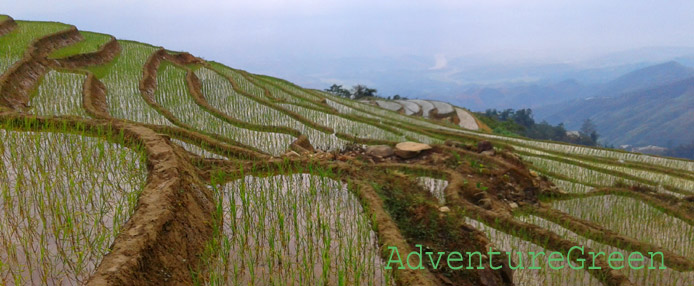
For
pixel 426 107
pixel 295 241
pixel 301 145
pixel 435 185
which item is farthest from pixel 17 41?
pixel 426 107

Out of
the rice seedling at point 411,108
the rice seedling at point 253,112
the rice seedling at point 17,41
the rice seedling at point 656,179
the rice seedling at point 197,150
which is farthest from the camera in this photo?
→ the rice seedling at point 411,108

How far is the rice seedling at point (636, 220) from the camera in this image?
18.9ft

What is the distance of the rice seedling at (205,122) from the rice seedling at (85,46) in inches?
127

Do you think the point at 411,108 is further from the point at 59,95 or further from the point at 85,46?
the point at 59,95

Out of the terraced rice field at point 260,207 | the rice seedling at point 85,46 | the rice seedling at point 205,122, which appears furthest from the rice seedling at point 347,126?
the rice seedling at point 85,46

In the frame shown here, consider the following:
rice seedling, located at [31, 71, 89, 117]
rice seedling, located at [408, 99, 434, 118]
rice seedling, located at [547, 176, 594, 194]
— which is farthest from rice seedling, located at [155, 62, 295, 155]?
rice seedling, located at [408, 99, 434, 118]

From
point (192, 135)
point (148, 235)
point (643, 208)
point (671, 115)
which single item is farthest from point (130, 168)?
point (671, 115)

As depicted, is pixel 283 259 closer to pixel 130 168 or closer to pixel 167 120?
pixel 130 168

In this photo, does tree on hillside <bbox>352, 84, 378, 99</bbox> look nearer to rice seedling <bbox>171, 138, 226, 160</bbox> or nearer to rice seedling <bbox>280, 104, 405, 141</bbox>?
rice seedling <bbox>280, 104, 405, 141</bbox>

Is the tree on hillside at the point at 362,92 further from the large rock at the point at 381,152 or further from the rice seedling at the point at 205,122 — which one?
the large rock at the point at 381,152

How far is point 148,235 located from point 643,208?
744 centimetres

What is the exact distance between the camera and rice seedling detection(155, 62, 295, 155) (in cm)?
808

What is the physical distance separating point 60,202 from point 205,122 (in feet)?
18.9

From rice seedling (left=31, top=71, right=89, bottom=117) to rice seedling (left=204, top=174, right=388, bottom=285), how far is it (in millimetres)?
4760
